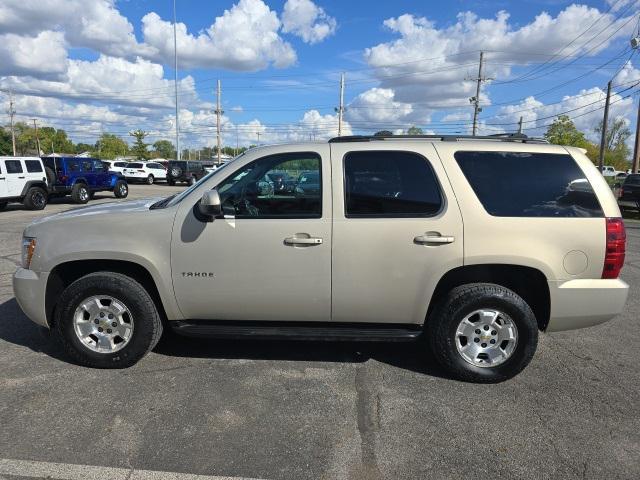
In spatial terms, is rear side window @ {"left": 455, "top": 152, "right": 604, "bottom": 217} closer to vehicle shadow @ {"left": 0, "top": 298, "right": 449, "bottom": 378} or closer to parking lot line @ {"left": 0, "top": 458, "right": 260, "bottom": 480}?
vehicle shadow @ {"left": 0, "top": 298, "right": 449, "bottom": 378}

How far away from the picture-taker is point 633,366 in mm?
4184

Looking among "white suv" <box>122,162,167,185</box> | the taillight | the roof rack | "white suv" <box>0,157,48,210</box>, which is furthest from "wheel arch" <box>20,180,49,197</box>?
"white suv" <box>122,162,167,185</box>

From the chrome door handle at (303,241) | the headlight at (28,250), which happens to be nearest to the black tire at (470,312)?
the chrome door handle at (303,241)

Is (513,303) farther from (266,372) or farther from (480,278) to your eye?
(266,372)

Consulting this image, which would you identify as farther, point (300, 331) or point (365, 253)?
point (300, 331)

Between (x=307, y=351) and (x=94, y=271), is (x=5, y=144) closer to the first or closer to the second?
(x=94, y=271)

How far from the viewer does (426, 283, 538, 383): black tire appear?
145 inches

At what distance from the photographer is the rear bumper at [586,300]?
365 cm

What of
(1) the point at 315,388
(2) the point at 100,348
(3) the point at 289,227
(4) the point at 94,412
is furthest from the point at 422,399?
(2) the point at 100,348

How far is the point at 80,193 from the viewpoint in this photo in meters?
19.5

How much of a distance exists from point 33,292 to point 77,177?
57.8 feet

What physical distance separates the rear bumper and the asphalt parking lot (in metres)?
0.56

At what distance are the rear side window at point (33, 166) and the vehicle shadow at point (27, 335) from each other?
43.7ft

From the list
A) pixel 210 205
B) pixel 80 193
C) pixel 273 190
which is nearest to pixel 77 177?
pixel 80 193
